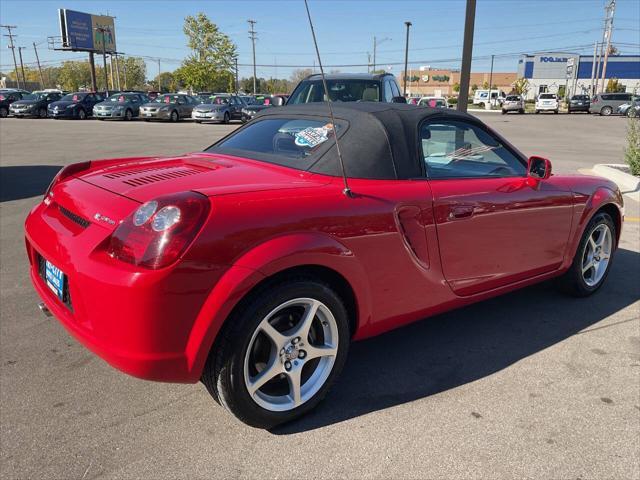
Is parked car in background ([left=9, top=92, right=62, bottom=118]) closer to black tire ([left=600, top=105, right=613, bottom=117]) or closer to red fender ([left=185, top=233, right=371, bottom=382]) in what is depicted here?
red fender ([left=185, top=233, right=371, bottom=382])

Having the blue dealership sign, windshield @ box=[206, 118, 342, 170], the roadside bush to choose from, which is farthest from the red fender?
the blue dealership sign

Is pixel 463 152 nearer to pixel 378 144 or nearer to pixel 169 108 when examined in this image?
pixel 378 144

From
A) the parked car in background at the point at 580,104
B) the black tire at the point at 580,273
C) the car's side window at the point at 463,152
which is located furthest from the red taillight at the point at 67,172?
the parked car in background at the point at 580,104

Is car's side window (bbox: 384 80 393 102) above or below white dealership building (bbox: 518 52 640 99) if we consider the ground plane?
below

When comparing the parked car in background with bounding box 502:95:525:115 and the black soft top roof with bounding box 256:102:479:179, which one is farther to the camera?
the parked car in background with bounding box 502:95:525:115

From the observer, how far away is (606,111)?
42.5m

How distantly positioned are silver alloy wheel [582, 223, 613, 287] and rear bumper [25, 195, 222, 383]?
333cm

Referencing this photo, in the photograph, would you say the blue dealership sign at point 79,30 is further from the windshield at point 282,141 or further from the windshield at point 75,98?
the windshield at point 282,141

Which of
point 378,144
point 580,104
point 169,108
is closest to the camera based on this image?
point 378,144

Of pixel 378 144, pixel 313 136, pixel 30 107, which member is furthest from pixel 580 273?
pixel 30 107

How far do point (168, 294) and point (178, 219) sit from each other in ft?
0.97

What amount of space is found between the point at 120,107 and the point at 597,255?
28.0 metres

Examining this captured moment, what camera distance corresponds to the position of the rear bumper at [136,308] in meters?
2.02

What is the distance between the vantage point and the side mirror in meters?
3.50
